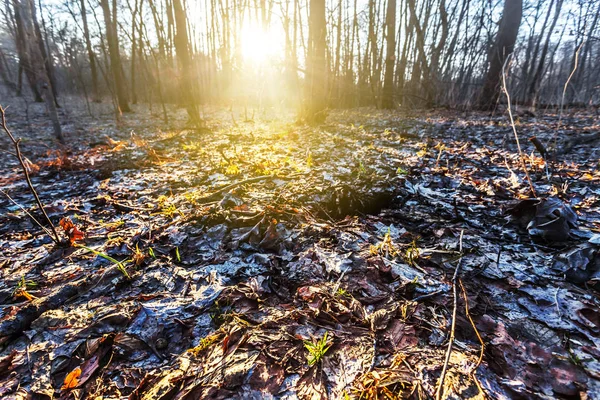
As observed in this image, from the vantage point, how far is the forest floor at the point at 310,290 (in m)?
0.95

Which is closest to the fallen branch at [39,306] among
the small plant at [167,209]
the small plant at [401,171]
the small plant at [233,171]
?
the small plant at [167,209]

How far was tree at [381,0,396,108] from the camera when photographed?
9.94 m

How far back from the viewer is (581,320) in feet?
3.60

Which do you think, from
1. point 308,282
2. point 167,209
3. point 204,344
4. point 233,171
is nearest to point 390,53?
point 233,171

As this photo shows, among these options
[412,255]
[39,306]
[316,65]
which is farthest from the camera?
[316,65]

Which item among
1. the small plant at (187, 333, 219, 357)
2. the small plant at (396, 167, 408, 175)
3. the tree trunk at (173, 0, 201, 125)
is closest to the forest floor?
the small plant at (187, 333, 219, 357)

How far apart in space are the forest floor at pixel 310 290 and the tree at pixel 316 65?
5.41 meters

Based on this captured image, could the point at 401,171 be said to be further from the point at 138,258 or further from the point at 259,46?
the point at 259,46

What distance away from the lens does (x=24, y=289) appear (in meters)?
1.40

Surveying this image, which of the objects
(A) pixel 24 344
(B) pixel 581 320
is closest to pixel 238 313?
(A) pixel 24 344

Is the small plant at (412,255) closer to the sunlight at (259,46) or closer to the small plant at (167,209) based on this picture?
the small plant at (167,209)

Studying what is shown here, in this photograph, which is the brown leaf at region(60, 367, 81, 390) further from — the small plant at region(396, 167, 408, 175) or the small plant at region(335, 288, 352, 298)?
the small plant at region(396, 167, 408, 175)

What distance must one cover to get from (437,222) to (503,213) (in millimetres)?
546

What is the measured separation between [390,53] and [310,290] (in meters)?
11.5
